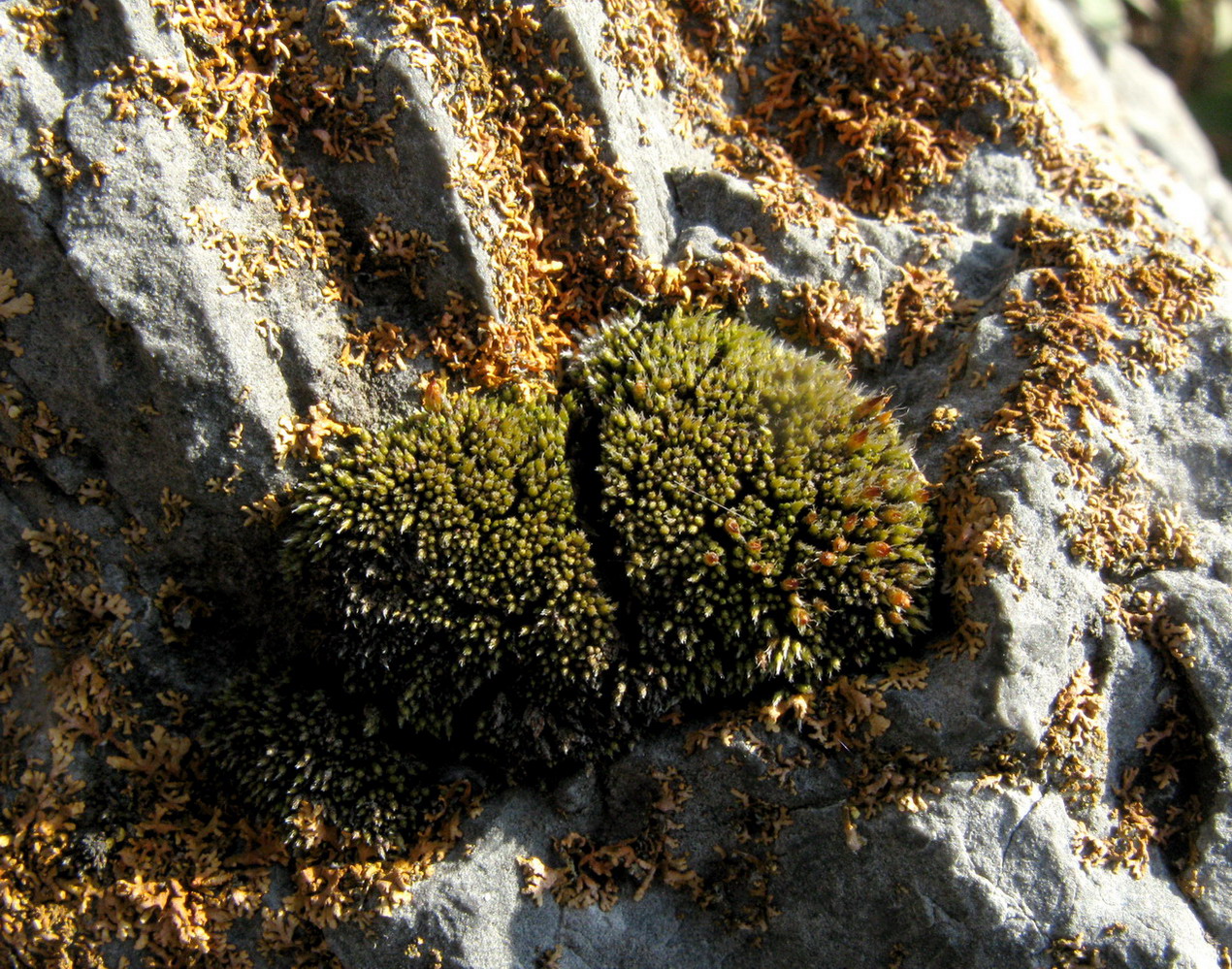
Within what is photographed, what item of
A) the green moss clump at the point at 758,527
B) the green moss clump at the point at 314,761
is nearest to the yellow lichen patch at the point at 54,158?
the green moss clump at the point at 314,761

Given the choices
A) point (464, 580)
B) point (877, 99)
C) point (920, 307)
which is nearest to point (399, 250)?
point (464, 580)

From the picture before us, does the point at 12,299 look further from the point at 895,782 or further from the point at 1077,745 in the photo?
the point at 1077,745

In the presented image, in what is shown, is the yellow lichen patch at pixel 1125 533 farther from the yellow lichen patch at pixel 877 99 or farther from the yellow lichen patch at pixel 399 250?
the yellow lichen patch at pixel 399 250

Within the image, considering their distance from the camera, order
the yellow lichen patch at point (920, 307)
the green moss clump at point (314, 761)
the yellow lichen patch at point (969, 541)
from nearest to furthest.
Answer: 1. the yellow lichen patch at point (969, 541)
2. the green moss clump at point (314, 761)
3. the yellow lichen patch at point (920, 307)

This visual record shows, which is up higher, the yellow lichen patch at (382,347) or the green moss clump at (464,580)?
the yellow lichen patch at (382,347)

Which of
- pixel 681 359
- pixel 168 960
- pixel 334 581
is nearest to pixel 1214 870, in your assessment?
pixel 681 359

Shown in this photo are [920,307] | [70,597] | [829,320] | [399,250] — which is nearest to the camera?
[399,250]
